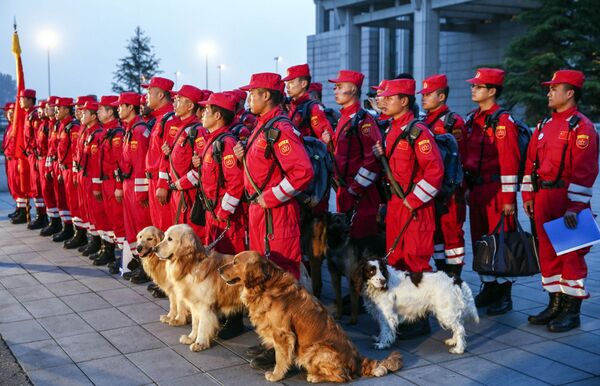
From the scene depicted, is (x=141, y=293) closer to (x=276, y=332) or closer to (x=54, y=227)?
(x=276, y=332)

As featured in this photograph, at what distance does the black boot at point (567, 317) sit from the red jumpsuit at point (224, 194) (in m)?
3.07

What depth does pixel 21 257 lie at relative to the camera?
35.0 ft

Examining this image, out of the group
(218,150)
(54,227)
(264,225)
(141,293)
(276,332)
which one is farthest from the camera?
(54,227)

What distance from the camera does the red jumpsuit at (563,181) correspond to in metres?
6.75

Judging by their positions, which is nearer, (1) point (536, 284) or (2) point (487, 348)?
(2) point (487, 348)

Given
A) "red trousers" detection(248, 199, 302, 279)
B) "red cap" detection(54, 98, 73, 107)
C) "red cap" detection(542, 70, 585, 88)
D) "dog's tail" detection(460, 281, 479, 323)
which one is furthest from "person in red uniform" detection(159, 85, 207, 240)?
"red cap" detection(54, 98, 73, 107)

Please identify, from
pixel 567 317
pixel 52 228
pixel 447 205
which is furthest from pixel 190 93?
pixel 52 228

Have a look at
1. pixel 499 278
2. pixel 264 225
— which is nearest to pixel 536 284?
pixel 499 278

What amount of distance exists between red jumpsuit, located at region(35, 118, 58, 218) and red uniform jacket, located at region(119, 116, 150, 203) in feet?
12.5

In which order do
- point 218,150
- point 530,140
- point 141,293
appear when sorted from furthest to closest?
point 141,293 < point 530,140 < point 218,150

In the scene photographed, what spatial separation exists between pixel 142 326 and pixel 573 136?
4572mm

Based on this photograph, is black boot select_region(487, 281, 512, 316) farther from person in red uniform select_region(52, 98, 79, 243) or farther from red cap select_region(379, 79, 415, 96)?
person in red uniform select_region(52, 98, 79, 243)

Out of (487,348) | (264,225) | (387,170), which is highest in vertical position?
(387,170)

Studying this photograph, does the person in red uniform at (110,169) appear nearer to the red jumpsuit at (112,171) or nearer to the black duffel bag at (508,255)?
the red jumpsuit at (112,171)
